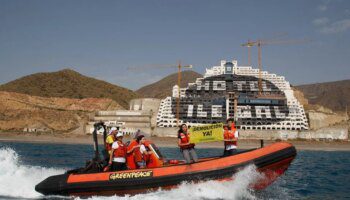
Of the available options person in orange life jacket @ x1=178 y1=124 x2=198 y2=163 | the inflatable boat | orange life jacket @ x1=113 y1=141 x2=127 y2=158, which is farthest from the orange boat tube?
orange life jacket @ x1=113 y1=141 x2=127 y2=158

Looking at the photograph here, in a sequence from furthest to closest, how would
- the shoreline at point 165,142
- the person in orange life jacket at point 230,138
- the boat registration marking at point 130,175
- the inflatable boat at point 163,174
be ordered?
1. the shoreline at point 165,142
2. the person in orange life jacket at point 230,138
3. the boat registration marking at point 130,175
4. the inflatable boat at point 163,174

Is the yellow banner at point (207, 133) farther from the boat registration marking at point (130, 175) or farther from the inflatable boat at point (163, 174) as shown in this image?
the boat registration marking at point (130, 175)

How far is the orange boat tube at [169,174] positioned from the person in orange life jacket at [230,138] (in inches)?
31.3

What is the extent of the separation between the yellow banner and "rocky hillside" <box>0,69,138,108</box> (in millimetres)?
140700

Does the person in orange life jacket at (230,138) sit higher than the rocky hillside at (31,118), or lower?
lower

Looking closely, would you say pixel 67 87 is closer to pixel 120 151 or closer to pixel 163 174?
pixel 120 151

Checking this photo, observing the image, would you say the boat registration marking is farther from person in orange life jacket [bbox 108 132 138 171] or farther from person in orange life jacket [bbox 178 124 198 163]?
person in orange life jacket [bbox 178 124 198 163]

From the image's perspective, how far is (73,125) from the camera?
3123 inches

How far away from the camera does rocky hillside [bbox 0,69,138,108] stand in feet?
499

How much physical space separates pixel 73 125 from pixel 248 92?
41822 mm

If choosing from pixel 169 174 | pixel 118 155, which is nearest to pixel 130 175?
pixel 118 155

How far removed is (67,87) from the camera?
157000 millimetres

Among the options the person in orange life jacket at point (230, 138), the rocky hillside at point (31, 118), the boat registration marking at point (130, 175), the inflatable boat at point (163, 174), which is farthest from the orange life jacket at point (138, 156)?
the rocky hillside at point (31, 118)

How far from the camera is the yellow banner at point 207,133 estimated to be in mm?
12875
